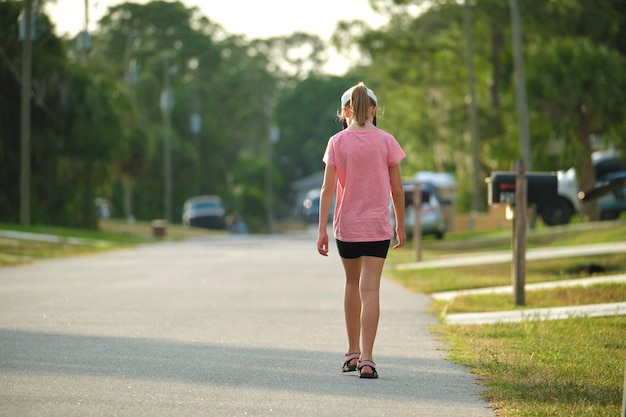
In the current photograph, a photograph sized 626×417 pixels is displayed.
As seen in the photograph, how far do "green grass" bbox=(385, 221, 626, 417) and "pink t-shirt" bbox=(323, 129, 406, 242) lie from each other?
128 centimetres

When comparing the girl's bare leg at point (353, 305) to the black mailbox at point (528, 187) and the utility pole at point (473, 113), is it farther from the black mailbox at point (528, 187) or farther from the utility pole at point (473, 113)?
the utility pole at point (473, 113)

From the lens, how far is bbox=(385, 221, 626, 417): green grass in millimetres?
8156

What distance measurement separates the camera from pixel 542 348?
10.9 m

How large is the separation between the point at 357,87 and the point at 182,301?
745 centimetres

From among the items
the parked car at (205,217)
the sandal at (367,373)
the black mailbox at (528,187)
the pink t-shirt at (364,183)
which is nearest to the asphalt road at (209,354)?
the sandal at (367,373)

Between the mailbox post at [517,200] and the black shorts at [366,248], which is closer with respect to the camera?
the black shorts at [366,248]

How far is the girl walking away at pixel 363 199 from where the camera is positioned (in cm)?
938

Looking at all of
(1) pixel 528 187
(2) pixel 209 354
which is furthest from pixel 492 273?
(2) pixel 209 354

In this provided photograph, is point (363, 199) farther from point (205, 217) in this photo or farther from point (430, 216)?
point (205, 217)

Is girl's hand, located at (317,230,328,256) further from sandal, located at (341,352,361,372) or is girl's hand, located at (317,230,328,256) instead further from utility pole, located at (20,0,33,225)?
utility pole, located at (20,0,33,225)

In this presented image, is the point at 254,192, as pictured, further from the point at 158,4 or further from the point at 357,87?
the point at 357,87

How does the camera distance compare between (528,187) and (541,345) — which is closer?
(541,345)

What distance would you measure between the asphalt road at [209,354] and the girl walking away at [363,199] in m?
0.54

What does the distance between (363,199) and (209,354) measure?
189 cm
